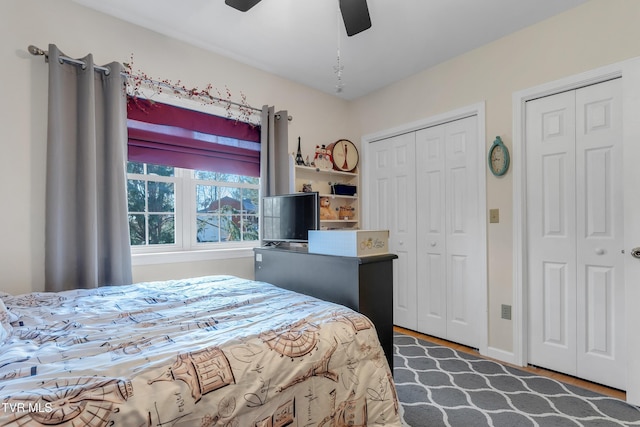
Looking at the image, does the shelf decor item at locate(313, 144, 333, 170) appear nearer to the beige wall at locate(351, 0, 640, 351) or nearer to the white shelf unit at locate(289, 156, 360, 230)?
the white shelf unit at locate(289, 156, 360, 230)

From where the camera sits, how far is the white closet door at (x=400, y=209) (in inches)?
126

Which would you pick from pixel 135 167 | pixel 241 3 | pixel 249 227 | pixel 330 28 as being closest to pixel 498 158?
pixel 330 28

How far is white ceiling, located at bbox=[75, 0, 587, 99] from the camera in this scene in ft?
6.98

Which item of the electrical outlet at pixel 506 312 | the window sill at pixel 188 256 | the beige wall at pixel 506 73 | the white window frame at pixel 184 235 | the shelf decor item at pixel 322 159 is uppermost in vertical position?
the beige wall at pixel 506 73

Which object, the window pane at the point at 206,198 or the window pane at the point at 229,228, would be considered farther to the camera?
the window pane at the point at 229,228

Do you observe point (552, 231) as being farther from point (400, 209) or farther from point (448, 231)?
point (400, 209)

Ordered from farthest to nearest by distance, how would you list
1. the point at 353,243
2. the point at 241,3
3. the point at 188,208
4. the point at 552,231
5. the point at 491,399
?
1. the point at 188,208
2. the point at 552,231
3. the point at 491,399
4. the point at 241,3
5. the point at 353,243

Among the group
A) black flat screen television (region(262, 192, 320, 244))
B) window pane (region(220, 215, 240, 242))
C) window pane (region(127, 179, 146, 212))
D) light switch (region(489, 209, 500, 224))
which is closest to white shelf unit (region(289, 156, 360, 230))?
black flat screen television (region(262, 192, 320, 244))

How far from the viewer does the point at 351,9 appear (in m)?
1.71

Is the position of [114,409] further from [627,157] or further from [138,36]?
[627,157]

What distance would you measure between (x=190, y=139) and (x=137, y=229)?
0.82 metres

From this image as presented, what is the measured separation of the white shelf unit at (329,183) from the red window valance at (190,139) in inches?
16.4

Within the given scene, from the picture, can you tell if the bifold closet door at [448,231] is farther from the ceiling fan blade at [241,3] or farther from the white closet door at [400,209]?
the ceiling fan blade at [241,3]

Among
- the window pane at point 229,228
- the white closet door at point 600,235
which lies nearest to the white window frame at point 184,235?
the window pane at point 229,228
